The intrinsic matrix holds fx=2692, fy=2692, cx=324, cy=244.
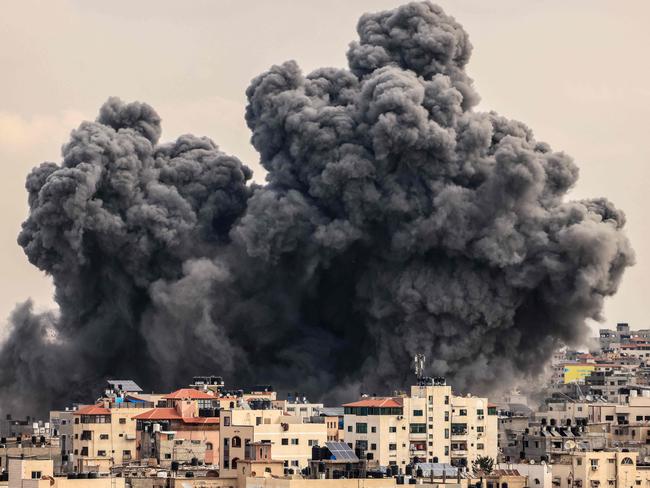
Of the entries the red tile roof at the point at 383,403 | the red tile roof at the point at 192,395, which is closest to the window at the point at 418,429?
the red tile roof at the point at 383,403

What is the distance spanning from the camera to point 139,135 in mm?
110438

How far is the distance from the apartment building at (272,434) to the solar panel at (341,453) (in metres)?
4.15

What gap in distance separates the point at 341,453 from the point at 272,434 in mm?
8090

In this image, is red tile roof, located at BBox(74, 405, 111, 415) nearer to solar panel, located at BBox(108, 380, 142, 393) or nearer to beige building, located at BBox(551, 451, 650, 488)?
solar panel, located at BBox(108, 380, 142, 393)

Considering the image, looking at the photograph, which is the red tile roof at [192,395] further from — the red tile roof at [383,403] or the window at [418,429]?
the window at [418,429]

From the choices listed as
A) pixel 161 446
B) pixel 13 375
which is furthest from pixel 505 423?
pixel 13 375

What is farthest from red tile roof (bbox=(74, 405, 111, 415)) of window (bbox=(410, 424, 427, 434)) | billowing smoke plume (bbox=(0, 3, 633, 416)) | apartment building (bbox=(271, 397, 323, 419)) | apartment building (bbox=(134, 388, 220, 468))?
billowing smoke plume (bbox=(0, 3, 633, 416))

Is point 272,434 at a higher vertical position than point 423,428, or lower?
lower

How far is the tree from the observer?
70812 mm

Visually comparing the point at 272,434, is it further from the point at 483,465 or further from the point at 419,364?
the point at 419,364

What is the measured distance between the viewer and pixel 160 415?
81.4 m

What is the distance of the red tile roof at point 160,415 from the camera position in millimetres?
80938

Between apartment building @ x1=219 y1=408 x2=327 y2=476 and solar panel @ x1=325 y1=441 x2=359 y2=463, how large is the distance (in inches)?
163

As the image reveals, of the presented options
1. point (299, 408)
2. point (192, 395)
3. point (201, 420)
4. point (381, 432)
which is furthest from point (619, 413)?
point (201, 420)
